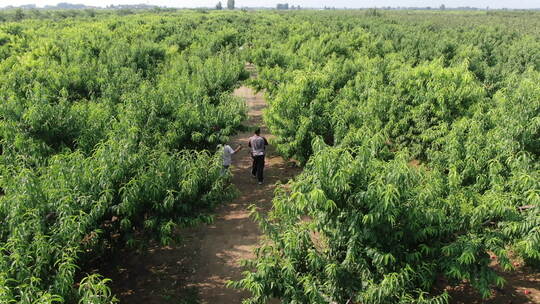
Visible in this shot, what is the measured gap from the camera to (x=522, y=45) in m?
30.4

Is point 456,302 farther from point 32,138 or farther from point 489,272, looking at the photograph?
point 32,138

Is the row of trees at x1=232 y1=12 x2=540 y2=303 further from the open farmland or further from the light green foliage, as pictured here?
the light green foliage

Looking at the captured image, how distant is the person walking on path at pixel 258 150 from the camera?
14.0m

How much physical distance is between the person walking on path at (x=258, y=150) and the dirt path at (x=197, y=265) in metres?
1.32

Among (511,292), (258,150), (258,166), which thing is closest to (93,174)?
(258,150)

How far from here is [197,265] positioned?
10.5 m

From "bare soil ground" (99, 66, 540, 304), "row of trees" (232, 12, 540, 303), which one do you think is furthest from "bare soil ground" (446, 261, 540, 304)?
"row of trees" (232, 12, 540, 303)

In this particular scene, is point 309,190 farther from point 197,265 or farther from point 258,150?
point 258,150

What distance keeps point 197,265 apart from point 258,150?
519 centimetres

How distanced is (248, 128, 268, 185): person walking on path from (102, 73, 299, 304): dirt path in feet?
4.34

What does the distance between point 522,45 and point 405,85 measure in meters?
23.7

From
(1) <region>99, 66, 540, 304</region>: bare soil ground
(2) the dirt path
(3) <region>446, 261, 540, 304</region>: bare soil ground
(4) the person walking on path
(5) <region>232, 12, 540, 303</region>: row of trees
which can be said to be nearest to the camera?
(5) <region>232, 12, 540, 303</region>: row of trees

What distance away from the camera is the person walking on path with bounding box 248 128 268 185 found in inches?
553

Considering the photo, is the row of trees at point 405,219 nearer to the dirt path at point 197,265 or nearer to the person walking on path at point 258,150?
the dirt path at point 197,265
